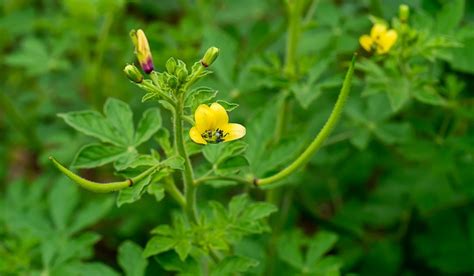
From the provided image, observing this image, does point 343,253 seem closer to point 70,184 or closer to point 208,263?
point 208,263

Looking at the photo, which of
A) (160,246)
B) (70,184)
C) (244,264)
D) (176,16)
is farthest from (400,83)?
(176,16)

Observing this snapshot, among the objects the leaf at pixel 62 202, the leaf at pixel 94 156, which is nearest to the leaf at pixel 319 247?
the leaf at pixel 94 156

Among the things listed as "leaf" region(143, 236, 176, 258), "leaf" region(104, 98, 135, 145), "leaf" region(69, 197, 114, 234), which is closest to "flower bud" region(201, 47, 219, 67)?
"leaf" region(104, 98, 135, 145)

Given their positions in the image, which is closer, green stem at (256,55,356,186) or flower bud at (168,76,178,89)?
flower bud at (168,76,178,89)

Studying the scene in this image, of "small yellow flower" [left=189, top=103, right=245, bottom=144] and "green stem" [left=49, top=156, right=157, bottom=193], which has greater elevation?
"small yellow flower" [left=189, top=103, right=245, bottom=144]

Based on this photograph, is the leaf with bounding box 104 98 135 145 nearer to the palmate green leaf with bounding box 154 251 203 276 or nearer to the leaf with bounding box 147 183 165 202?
the leaf with bounding box 147 183 165 202

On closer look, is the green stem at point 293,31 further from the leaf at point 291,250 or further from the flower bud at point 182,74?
→ the flower bud at point 182,74
